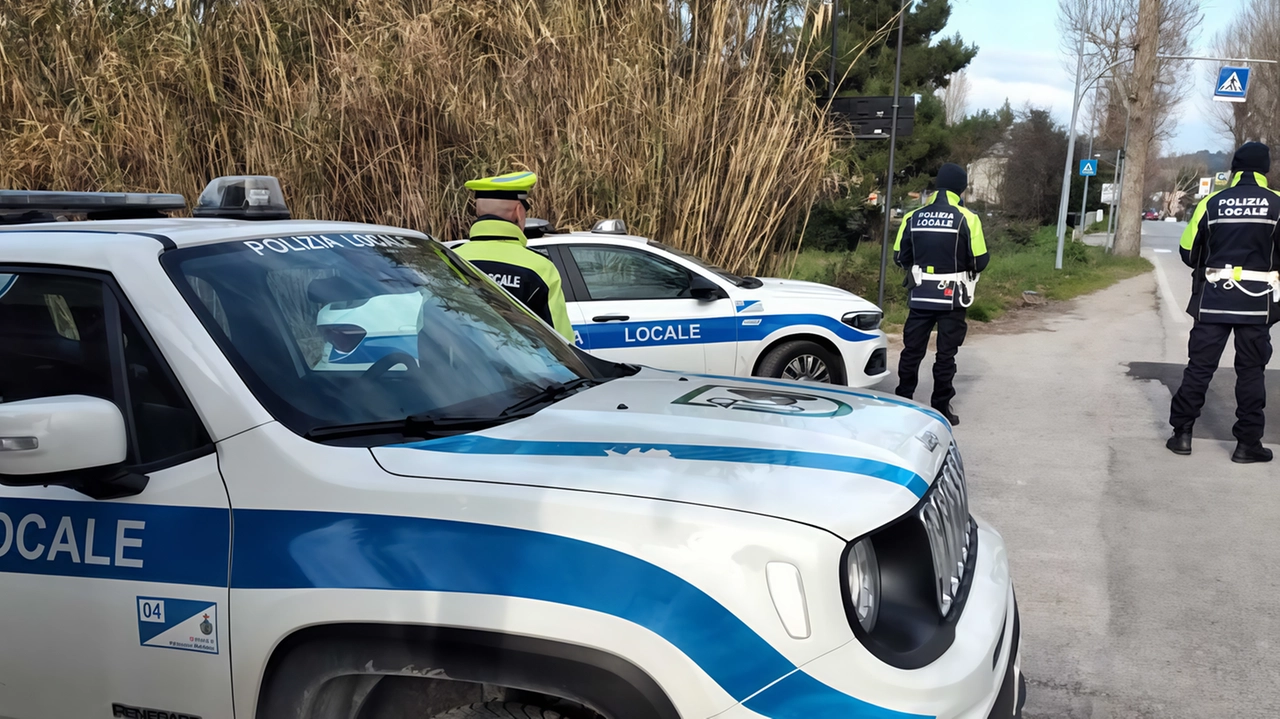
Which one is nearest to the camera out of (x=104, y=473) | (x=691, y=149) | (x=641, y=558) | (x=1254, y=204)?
(x=641, y=558)

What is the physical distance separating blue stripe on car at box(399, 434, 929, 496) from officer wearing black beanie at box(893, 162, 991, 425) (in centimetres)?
554

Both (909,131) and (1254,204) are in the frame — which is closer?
(1254,204)

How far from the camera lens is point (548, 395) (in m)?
2.70

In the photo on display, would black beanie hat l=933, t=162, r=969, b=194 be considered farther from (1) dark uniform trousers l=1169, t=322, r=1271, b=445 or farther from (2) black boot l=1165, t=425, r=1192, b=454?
(2) black boot l=1165, t=425, r=1192, b=454

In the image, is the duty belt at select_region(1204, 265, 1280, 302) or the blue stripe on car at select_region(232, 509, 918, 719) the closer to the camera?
the blue stripe on car at select_region(232, 509, 918, 719)

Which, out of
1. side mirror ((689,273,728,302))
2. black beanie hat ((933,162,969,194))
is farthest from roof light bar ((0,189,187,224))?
black beanie hat ((933,162,969,194))

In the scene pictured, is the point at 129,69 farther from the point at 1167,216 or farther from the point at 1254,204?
the point at 1167,216

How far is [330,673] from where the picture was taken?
6.36ft

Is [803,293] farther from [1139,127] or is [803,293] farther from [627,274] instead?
[1139,127]

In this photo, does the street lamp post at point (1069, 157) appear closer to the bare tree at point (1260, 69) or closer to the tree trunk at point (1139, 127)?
the tree trunk at point (1139, 127)

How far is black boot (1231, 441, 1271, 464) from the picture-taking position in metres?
6.41

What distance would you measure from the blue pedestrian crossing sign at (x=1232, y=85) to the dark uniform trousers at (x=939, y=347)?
22.1 m

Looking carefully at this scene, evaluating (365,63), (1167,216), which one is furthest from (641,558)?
(1167,216)

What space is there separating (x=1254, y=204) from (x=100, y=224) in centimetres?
657
